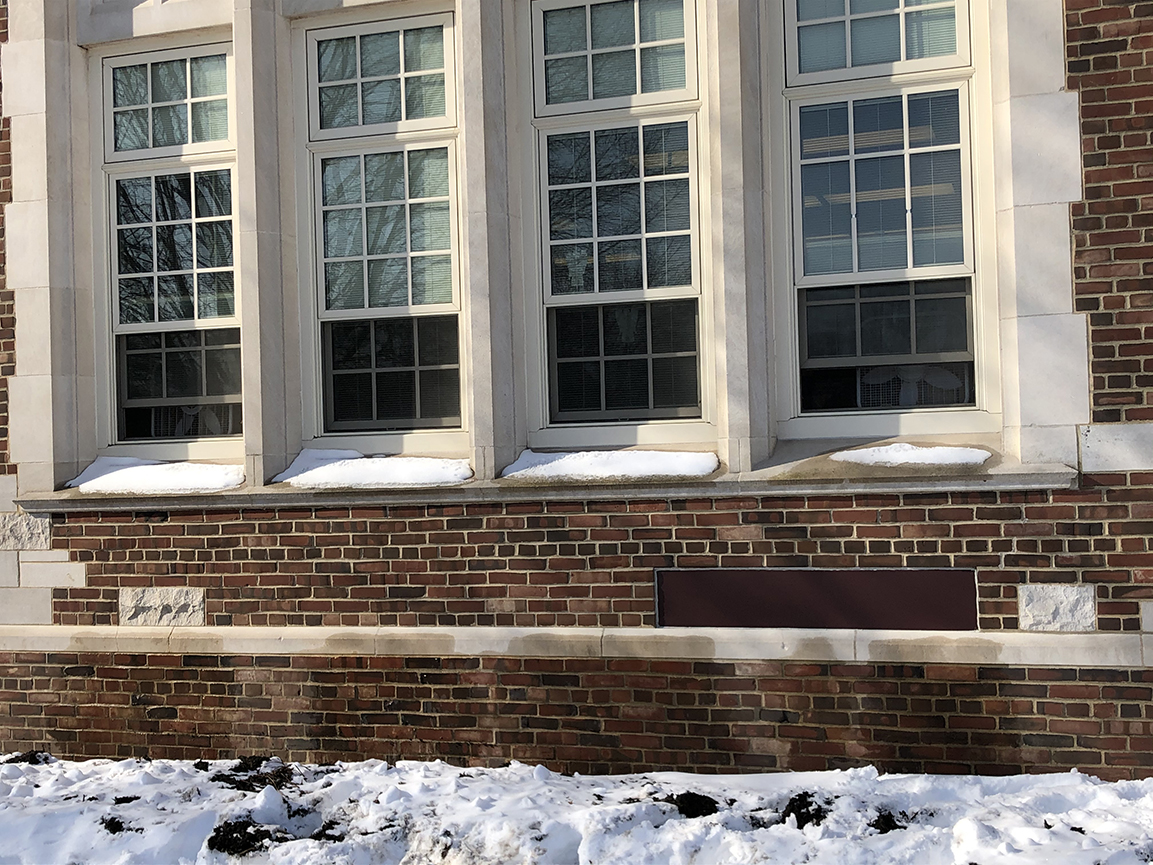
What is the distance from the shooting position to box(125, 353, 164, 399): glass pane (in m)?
6.13

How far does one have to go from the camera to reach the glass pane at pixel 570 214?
5570 mm

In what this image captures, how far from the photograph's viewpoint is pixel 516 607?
17.3 ft

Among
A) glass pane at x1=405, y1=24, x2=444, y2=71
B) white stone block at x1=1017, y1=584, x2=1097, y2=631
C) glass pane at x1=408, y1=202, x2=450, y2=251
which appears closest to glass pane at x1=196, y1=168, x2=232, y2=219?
glass pane at x1=408, y1=202, x2=450, y2=251

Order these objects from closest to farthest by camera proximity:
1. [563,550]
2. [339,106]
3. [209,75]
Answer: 1. [563,550]
2. [339,106]
3. [209,75]

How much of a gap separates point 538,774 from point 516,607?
0.89m

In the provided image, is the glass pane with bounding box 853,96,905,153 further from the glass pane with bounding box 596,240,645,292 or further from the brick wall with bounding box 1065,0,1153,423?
the glass pane with bounding box 596,240,645,292

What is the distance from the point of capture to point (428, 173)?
5.75 metres

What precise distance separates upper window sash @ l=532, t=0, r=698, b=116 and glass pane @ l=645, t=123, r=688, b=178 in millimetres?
154

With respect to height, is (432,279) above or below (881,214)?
below

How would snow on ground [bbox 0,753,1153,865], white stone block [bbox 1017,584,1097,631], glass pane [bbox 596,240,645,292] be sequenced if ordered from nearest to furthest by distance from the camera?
snow on ground [bbox 0,753,1153,865] < white stone block [bbox 1017,584,1097,631] < glass pane [bbox 596,240,645,292]

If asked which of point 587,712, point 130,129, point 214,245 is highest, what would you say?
point 130,129

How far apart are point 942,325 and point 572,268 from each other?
6.68ft

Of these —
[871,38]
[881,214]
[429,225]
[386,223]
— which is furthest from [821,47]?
[386,223]

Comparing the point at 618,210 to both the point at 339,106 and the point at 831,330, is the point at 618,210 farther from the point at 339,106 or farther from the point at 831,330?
the point at 339,106
